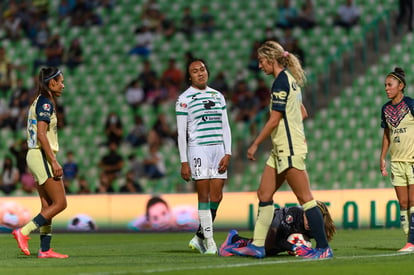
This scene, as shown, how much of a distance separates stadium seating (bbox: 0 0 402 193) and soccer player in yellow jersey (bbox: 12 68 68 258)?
26.3 feet

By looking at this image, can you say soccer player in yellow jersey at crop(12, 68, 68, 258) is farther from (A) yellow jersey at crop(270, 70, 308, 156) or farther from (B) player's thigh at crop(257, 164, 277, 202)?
(A) yellow jersey at crop(270, 70, 308, 156)

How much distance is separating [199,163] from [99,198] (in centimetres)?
708

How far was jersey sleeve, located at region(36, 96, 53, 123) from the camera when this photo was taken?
992 cm

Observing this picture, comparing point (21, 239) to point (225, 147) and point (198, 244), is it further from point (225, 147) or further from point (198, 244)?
point (225, 147)

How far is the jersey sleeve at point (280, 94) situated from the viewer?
9211mm

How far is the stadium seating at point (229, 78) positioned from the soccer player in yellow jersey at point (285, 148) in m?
8.80

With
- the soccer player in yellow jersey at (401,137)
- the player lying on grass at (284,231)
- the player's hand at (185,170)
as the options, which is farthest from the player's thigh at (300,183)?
the soccer player in yellow jersey at (401,137)

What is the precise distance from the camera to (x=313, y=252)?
956 cm

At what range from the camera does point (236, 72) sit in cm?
2130

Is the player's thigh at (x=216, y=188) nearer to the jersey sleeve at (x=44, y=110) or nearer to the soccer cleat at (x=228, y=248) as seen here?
the soccer cleat at (x=228, y=248)

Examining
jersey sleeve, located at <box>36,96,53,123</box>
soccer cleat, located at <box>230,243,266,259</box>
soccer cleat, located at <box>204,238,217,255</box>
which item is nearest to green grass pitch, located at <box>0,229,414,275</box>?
soccer cleat, located at <box>230,243,266,259</box>

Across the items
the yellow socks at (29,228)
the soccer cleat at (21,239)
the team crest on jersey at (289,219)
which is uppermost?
the team crest on jersey at (289,219)

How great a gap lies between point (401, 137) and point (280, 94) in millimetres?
2672

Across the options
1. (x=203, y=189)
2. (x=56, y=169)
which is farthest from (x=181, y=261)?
(x=56, y=169)
